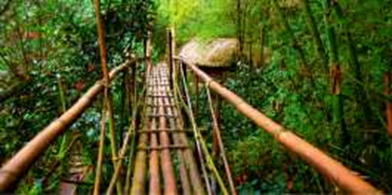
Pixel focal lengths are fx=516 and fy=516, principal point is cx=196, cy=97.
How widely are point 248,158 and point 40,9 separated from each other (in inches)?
95.9

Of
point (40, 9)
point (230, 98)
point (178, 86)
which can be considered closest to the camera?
point (230, 98)

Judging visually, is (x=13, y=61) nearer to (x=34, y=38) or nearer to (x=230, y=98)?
(x=34, y=38)

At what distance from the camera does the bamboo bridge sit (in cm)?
112

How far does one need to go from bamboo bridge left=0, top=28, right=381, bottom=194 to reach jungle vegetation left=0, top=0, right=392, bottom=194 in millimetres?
368

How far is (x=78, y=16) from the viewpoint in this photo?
5465 millimetres

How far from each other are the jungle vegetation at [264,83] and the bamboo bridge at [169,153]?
368mm

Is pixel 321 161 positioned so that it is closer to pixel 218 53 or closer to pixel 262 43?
pixel 262 43

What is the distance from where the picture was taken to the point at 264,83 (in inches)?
274

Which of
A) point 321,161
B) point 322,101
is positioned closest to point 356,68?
point 322,101

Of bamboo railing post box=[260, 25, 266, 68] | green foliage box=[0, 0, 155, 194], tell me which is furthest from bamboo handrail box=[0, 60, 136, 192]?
bamboo railing post box=[260, 25, 266, 68]

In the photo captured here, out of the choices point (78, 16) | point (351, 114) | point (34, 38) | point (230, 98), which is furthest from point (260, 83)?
point (230, 98)

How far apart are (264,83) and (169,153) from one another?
345 centimetres

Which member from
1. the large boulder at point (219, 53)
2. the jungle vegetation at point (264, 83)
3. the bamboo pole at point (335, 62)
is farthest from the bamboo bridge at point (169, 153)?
the large boulder at point (219, 53)

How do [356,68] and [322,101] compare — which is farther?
[322,101]
